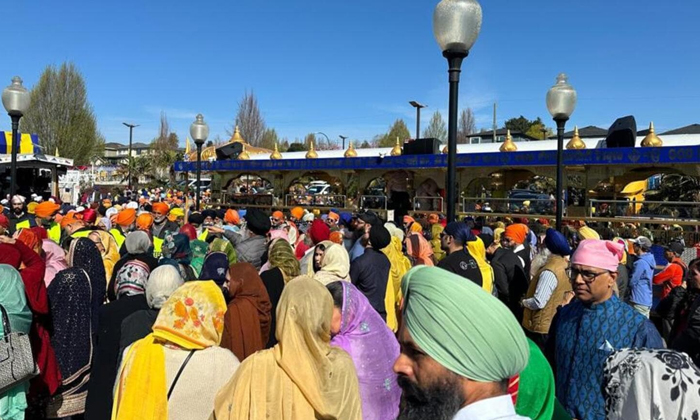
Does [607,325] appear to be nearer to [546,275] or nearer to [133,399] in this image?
[546,275]

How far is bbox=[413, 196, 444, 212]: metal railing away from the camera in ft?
50.8

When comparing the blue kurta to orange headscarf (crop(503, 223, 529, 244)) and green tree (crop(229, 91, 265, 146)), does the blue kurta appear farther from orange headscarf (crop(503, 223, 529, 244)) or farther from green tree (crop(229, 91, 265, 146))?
green tree (crop(229, 91, 265, 146))

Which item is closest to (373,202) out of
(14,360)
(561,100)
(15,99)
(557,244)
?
(561,100)

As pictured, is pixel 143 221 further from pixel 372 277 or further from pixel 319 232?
pixel 372 277

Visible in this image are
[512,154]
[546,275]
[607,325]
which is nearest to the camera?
[607,325]

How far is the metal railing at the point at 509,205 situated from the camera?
43.2ft

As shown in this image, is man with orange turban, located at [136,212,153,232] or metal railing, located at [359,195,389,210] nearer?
man with orange turban, located at [136,212,153,232]

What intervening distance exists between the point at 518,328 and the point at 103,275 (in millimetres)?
4512

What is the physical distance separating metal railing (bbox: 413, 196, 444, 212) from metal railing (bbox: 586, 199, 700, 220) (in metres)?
4.19

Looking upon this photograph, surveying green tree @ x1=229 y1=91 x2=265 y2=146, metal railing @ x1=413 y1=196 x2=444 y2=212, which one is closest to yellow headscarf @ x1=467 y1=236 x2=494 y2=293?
metal railing @ x1=413 y1=196 x2=444 y2=212

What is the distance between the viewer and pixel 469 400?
159 cm

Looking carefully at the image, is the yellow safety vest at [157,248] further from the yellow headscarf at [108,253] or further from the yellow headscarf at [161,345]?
the yellow headscarf at [161,345]

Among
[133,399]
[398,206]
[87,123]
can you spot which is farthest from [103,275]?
[87,123]

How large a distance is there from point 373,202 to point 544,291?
11.7 m
